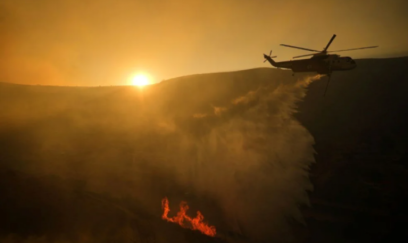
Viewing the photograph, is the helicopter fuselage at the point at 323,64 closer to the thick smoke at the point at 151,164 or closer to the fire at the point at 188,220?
the thick smoke at the point at 151,164

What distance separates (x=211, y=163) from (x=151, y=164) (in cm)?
690

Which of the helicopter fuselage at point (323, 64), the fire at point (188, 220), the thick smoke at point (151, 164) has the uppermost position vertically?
the helicopter fuselage at point (323, 64)

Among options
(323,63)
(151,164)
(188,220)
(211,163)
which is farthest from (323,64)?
(151,164)

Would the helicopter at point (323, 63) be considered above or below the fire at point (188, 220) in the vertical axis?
above

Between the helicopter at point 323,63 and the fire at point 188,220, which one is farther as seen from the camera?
the helicopter at point 323,63

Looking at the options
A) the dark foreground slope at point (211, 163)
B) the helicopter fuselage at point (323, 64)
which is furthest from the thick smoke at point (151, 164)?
the helicopter fuselage at point (323, 64)

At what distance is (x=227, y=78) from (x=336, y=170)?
950 inches

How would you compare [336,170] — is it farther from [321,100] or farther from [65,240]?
[65,240]

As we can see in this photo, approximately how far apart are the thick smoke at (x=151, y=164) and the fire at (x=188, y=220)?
1.75 feet

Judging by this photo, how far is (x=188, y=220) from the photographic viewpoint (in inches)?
720

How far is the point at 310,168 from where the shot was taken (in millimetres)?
25875

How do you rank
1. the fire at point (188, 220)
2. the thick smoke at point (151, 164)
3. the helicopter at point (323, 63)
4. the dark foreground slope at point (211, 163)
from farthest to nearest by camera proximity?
1. the helicopter at point (323, 63)
2. the fire at point (188, 220)
3. the dark foreground slope at point (211, 163)
4. the thick smoke at point (151, 164)

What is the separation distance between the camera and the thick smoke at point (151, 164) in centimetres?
1608

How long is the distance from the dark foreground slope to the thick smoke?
4.6 inches
